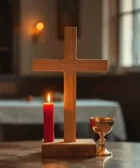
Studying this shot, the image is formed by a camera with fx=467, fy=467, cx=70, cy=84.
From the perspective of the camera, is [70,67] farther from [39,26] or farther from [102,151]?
[39,26]

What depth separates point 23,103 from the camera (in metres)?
3.50

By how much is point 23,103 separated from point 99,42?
4.02 ft

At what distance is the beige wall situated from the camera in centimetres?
436

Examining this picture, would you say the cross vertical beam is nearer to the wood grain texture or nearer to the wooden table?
the wood grain texture

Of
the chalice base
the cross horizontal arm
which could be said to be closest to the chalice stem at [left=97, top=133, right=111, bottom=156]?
the chalice base

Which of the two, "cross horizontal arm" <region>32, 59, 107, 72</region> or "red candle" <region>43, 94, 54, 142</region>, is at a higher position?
"cross horizontal arm" <region>32, 59, 107, 72</region>

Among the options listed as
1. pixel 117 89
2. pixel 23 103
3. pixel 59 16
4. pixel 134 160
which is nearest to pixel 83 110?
pixel 23 103

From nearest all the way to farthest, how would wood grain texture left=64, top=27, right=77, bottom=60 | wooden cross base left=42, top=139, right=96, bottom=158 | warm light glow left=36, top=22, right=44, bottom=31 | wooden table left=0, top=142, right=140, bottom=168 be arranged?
1. wooden table left=0, top=142, right=140, bottom=168
2. wooden cross base left=42, top=139, right=96, bottom=158
3. wood grain texture left=64, top=27, right=77, bottom=60
4. warm light glow left=36, top=22, right=44, bottom=31

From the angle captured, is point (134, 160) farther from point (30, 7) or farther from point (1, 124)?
point (30, 7)

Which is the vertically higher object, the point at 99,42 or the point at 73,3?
the point at 73,3

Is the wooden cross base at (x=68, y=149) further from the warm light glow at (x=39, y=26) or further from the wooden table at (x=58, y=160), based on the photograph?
the warm light glow at (x=39, y=26)

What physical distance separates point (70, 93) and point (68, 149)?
0.19 metres

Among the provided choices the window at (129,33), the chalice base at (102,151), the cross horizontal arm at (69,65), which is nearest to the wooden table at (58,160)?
the chalice base at (102,151)

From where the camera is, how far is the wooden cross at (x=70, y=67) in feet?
4.90
